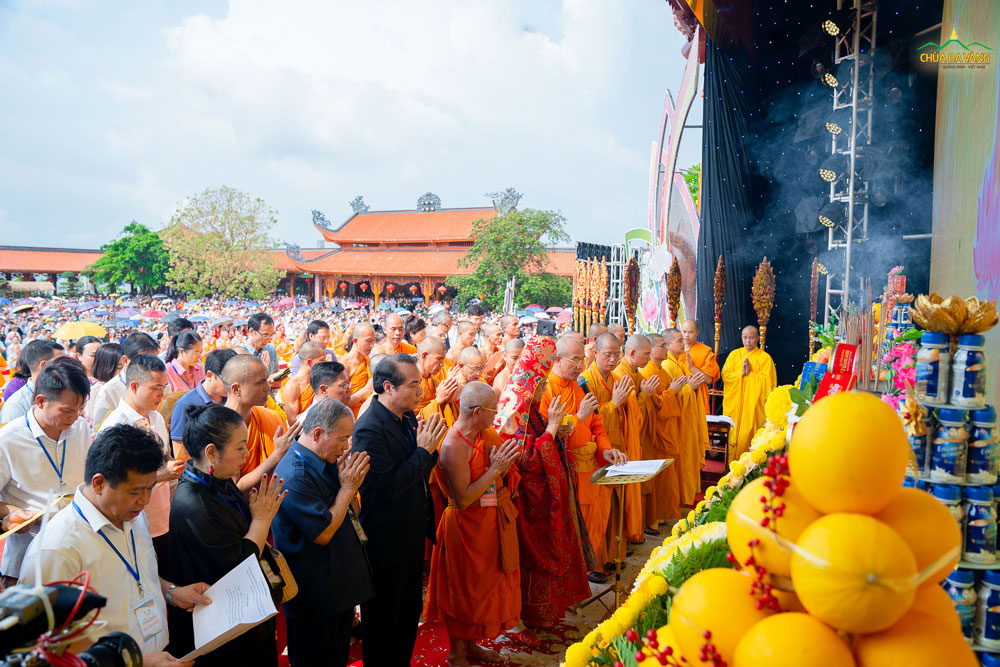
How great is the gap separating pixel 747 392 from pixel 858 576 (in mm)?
6980

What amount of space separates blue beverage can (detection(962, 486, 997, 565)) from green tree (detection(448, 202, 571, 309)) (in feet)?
68.7

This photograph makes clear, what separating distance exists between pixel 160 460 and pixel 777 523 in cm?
177

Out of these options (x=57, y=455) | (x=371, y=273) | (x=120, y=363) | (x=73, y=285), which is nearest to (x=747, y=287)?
(x=120, y=363)

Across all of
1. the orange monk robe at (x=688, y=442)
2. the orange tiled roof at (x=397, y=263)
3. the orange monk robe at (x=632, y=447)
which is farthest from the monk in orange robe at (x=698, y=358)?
the orange tiled roof at (x=397, y=263)

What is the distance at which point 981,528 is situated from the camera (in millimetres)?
1887

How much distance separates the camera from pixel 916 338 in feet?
8.13

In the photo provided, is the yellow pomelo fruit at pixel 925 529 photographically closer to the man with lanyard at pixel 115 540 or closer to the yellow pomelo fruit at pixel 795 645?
the yellow pomelo fruit at pixel 795 645

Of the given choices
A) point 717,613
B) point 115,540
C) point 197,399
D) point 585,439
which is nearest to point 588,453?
point 585,439

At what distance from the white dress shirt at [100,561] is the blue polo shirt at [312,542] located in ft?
1.96

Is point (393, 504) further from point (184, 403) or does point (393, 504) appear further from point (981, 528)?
point (981, 528)

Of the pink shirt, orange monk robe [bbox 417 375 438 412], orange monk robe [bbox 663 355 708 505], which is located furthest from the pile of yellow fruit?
orange monk robe [bbox 663 355 708 505]

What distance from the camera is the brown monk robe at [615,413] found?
4.75m

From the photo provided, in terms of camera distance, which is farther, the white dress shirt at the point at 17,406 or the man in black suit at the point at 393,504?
the white dress shirt at the point at 17,406

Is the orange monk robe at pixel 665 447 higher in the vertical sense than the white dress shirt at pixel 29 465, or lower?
lower
